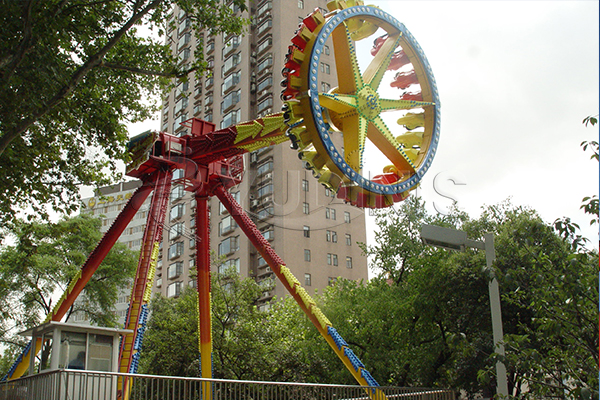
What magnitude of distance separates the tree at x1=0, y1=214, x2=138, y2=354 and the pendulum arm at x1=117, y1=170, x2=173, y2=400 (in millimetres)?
12727

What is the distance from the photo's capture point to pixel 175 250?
175ft

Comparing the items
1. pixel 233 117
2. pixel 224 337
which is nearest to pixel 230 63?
pixel 233 117

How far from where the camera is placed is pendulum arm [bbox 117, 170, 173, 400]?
53.5 feet

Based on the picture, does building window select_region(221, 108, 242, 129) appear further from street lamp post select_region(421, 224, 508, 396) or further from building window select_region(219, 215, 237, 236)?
street lamp post select_region(421, 224, 508, 396)

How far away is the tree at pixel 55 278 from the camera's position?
101 feet

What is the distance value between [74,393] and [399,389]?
8089 mm

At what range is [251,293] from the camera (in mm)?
26859

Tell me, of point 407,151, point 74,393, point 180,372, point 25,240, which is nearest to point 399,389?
point 407,151

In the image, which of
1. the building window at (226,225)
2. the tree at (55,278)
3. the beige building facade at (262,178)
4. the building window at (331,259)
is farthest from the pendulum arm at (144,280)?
the building window at (331,259)

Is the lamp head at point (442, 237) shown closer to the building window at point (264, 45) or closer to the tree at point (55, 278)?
the tree at point (55, 278)

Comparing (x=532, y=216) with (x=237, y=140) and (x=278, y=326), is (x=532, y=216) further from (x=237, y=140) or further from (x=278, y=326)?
(x=278, y=326)

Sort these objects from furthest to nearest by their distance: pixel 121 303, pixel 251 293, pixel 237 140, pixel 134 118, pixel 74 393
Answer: pixel 121 303
pixel 251 293
pixel 134 118
pixel 237 140
pixel 74 393

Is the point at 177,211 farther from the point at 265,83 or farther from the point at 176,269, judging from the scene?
the point at 265,83

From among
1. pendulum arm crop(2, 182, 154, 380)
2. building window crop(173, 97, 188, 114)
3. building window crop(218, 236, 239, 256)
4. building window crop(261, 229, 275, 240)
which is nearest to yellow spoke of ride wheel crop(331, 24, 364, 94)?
pendulum arm crop(2, 182, 154, 380)
